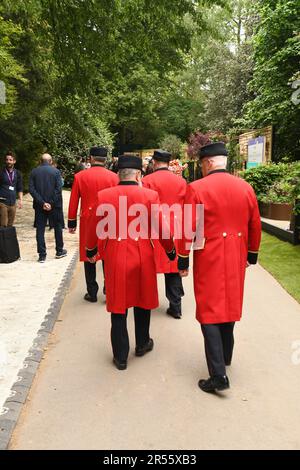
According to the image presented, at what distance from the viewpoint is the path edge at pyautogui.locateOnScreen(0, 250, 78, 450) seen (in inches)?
143

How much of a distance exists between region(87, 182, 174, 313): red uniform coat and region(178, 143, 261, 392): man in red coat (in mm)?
536

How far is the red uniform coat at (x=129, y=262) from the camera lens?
4.77m

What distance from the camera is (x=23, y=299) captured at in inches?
286

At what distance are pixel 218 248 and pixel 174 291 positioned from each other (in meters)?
2.25

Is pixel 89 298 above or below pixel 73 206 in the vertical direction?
below

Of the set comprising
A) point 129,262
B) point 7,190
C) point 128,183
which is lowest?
point 129,262

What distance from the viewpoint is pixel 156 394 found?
168 inches

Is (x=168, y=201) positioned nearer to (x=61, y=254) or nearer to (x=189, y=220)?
(x=189, y=220)

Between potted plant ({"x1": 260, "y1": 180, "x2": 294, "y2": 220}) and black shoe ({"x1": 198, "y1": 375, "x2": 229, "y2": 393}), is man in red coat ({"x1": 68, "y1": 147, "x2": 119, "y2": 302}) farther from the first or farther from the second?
potted plant ({"x1": 260, "y1": 180, "x2": 294, "y2": 220})

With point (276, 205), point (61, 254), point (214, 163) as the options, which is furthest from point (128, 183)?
point (276, 205)

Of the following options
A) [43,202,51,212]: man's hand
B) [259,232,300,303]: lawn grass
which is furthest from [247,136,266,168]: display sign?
[43,202,51,212]: man's hand

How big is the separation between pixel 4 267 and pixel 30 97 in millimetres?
7195
